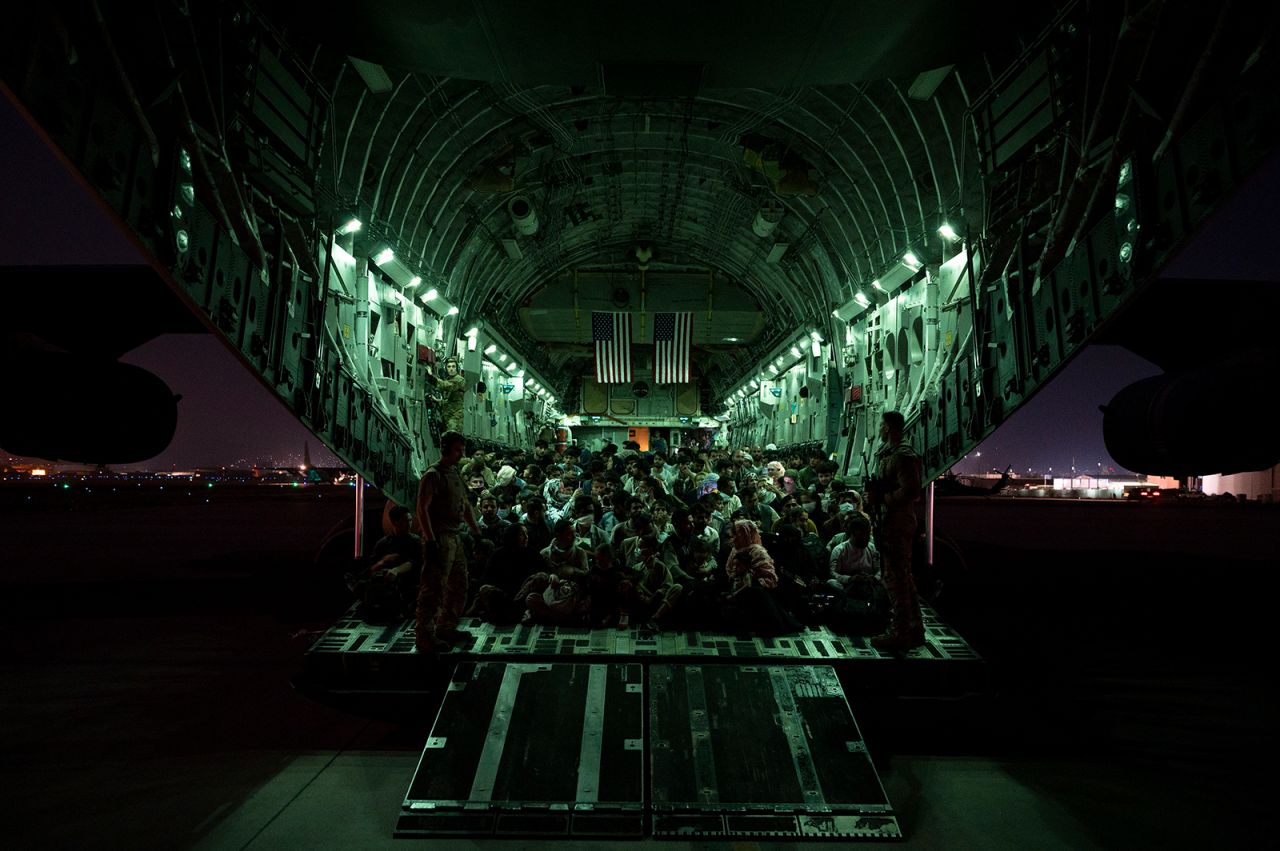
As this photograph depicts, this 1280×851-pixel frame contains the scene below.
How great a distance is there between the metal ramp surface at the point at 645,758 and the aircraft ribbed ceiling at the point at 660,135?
6.63m

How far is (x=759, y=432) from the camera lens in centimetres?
3538


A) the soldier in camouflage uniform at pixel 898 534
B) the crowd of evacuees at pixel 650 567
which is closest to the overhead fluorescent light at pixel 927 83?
the crowd of evacuees at pixel 650 567

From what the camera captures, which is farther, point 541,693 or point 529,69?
point 529,69

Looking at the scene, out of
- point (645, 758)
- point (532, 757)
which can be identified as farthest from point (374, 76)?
point (645, 758)

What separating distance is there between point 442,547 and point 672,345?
2594cm

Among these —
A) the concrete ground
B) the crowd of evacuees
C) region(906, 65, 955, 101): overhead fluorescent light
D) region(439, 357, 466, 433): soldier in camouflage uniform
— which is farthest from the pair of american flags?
the crowd of evacuees

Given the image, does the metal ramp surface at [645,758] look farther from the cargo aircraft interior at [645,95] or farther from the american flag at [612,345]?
the american flag at [612,345]

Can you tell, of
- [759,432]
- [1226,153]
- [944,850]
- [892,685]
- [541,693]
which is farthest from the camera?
[759,432]

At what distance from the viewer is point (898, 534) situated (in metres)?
6.14

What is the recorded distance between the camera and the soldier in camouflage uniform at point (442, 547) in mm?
6043

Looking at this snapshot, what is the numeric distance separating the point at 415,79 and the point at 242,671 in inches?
415

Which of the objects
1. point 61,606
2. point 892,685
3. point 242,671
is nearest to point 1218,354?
point 892,685

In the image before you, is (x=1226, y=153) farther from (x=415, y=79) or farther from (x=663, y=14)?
(x=415, y=79)

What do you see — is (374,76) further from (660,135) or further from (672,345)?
(672,345)
